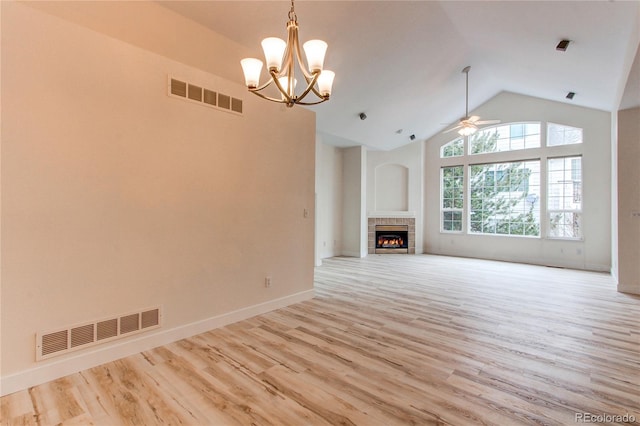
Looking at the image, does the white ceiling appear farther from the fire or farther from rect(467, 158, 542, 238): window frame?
the fire

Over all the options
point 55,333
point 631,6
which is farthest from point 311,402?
point 631,6

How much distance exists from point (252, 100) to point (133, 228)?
6.13 ft

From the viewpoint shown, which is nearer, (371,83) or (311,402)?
(311,402)

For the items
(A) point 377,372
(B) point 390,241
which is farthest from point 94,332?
(B) point 390,241

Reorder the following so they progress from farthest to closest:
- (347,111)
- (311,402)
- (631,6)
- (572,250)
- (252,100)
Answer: (572,250), (347,111), (252,100), (631,6), (311,402)

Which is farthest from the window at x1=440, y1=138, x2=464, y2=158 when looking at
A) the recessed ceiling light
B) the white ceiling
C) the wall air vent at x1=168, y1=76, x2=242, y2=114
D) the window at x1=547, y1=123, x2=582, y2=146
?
the wall air vent at x1=168, y1=76, x2=242, y2=114

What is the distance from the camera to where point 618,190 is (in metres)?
4.84

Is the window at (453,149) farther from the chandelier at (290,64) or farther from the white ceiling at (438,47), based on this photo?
the chandelier at (290,64)

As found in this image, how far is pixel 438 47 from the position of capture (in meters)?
4.89

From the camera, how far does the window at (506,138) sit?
7335mm

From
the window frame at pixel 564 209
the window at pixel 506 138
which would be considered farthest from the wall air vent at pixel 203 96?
the window frame at pixel 564 209

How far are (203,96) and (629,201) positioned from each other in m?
6.26

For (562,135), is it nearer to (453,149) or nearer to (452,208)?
(453,149)

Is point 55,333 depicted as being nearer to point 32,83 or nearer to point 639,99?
point 32,83
